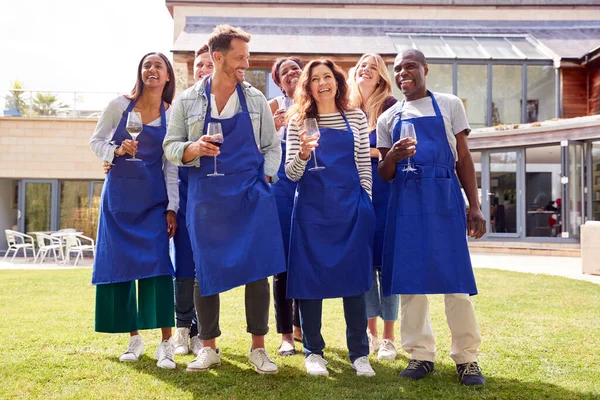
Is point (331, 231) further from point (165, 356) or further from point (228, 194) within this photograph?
point (165, 356)

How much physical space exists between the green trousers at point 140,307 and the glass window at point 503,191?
15.0m

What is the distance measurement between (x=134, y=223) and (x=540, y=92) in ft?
59.0

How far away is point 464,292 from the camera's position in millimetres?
3375

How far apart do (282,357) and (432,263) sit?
137 cm

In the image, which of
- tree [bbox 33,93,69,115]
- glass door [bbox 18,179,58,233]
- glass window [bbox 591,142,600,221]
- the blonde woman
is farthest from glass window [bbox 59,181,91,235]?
the blonde woman

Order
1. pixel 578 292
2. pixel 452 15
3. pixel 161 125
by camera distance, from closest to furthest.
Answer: pixel 161 125
pixel 578 292
pixel 452 15

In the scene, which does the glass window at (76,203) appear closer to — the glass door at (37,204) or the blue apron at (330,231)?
the glass door at (37,204)

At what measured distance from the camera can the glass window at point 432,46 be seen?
1873 cm

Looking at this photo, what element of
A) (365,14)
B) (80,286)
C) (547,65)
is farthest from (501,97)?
(80,286)

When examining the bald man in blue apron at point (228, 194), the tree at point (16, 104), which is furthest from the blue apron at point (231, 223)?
the tree at point (16, 104)

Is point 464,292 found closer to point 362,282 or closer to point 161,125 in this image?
point 362,282

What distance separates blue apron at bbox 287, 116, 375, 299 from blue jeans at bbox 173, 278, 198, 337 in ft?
2.81

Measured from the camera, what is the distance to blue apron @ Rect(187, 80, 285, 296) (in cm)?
340

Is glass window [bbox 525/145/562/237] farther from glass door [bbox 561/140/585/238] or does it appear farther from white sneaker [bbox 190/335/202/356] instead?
white sneaker [bbox 190/335/202/356]
